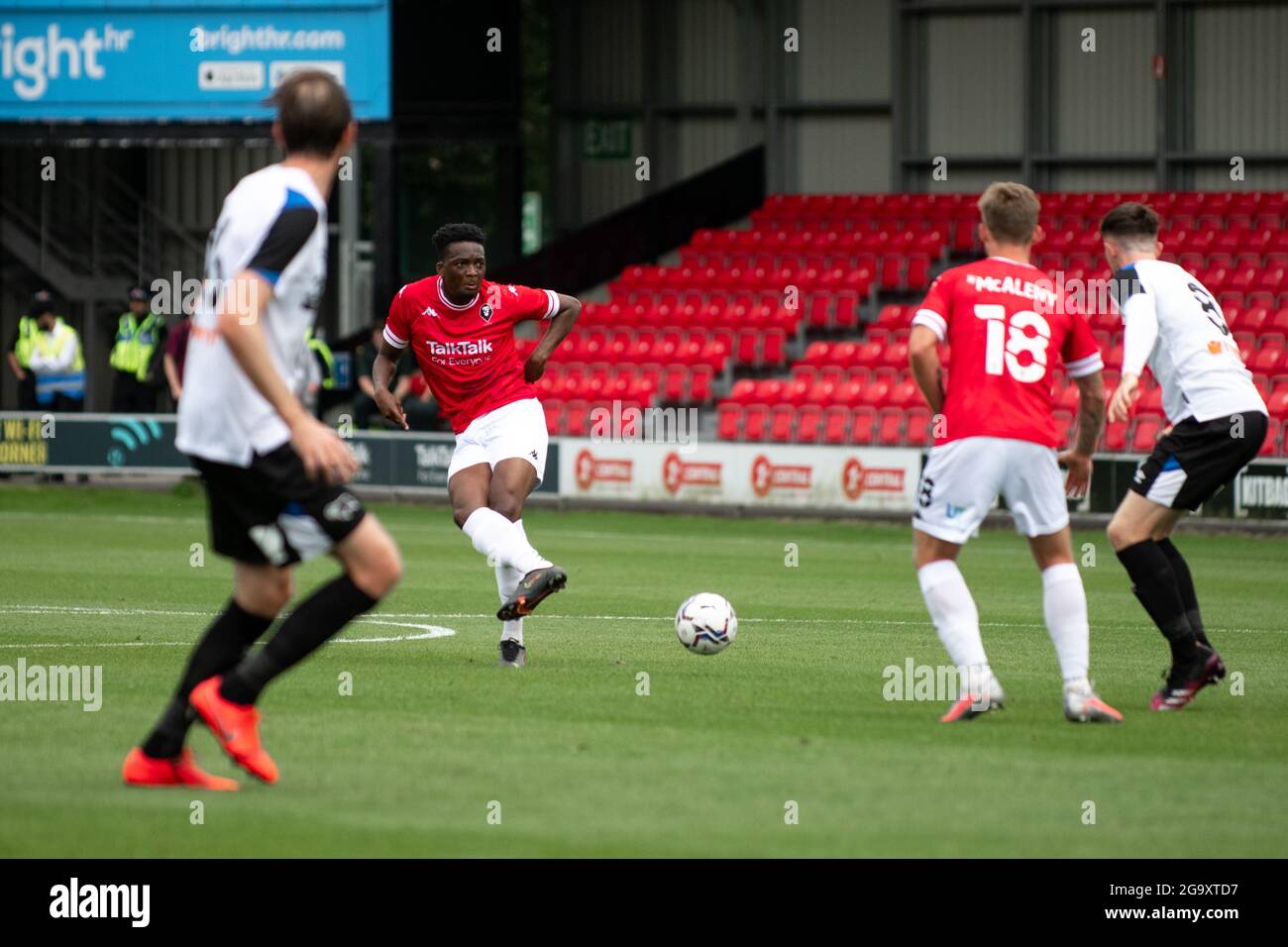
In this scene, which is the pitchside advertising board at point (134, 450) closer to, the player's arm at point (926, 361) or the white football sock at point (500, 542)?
the white football sock at point (500, 542)

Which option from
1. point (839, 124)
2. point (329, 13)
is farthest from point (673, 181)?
point (329, 13)

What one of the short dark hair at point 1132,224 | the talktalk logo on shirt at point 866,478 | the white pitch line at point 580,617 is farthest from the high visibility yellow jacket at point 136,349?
the short dark hair at point 1132,224

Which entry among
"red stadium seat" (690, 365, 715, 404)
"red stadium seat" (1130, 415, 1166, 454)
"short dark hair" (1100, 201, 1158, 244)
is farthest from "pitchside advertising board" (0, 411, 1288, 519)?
"short dark hair" (1100, 201, 1158, 244)

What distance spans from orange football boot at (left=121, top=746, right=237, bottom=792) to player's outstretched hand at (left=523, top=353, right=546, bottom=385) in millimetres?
4550

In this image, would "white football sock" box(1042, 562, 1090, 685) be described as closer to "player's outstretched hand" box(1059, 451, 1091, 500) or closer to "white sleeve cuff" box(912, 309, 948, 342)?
"player's outstretched hand" box(1059, 451, 1091, 500)

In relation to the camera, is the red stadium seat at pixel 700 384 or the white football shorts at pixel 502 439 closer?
the white football shorts at pixel 502 439

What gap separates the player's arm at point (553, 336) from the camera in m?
11.3

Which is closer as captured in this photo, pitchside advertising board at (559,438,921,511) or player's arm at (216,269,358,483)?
player's arm at (216,269,358,483)

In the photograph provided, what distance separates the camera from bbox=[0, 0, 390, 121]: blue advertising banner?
26906mm

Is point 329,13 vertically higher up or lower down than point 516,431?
higher up

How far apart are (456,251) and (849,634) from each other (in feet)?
11.4

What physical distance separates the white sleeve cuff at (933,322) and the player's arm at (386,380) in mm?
3548

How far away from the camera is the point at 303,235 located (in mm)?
6645

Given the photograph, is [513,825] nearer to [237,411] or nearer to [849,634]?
[237,411]
